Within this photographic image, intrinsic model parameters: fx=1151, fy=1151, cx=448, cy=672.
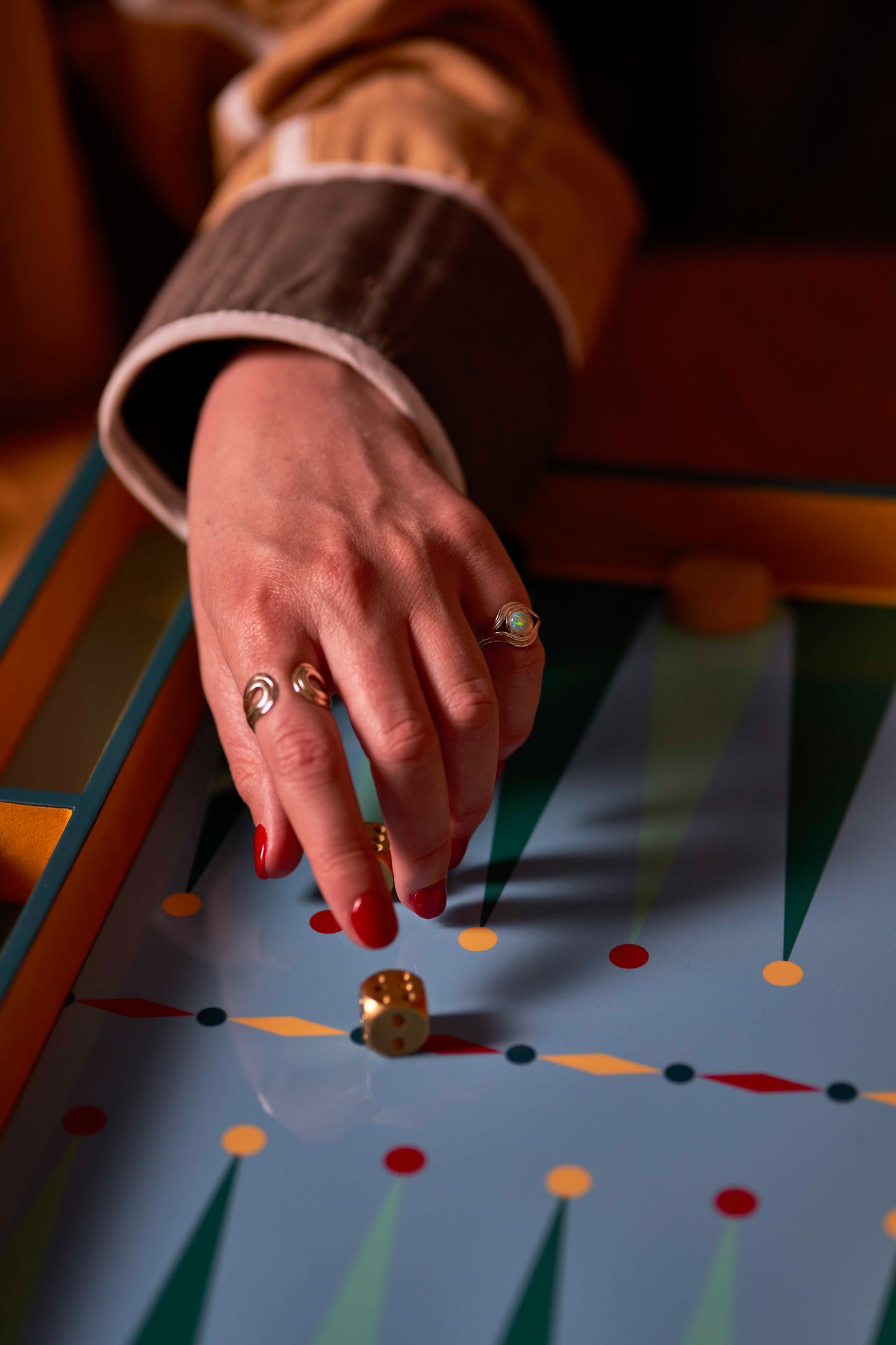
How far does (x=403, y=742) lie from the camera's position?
21.2 inches

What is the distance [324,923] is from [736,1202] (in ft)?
0.79

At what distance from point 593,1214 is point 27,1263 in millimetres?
231

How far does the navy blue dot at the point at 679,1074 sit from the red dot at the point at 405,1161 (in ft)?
0.38

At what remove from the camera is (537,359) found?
79 centimetres

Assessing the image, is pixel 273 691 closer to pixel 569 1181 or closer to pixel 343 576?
pixel 343 576

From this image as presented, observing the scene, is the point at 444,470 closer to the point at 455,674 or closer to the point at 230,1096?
the point at 455,674

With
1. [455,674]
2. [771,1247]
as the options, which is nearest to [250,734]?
[455,674]

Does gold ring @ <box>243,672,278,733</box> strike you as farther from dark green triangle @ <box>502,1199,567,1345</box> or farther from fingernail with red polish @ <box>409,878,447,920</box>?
dark green triangle @ <box>502,1199,567,1345</box>

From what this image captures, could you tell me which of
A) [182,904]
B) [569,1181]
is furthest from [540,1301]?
[182,904]

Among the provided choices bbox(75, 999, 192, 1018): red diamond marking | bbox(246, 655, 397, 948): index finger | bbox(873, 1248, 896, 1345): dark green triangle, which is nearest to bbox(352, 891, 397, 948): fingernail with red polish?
bbox(246, 655, 397, 948): index finger

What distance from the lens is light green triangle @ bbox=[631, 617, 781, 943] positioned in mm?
640

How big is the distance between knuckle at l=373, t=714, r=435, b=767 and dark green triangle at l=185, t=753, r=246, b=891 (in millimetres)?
158

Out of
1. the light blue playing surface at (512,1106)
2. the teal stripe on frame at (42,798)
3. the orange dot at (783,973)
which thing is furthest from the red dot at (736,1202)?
the teal stripe on frame at (42,798)

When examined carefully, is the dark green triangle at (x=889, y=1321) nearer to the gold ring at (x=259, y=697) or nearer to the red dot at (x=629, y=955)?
the red dot at (x=629, y=955)
